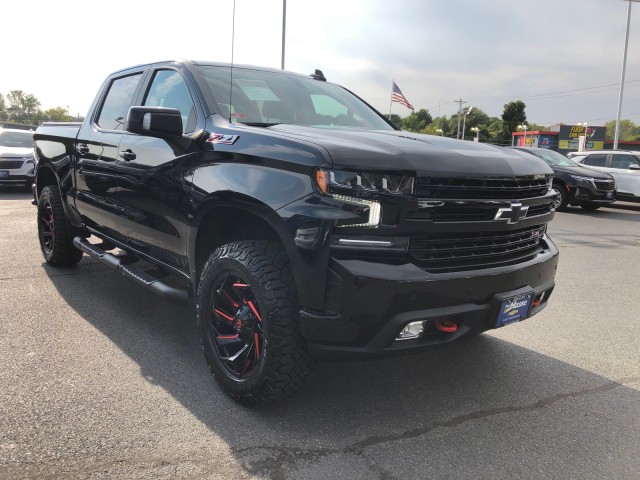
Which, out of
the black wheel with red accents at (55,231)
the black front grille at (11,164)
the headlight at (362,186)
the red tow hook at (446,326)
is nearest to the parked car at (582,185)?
the black wheel with red accents at (55,231)

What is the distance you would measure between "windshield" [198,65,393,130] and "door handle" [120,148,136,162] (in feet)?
2.53

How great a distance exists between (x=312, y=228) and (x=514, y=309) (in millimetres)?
1206

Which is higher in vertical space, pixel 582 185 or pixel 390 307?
pixel 582 185

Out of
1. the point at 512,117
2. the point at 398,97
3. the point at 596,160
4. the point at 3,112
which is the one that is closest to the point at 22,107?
the point at 3,112

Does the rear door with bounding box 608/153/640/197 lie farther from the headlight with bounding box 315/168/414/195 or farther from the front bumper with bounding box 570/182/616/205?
the headlight with bounding box 315/168/414/195

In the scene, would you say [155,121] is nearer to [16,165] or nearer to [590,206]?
[16,165]

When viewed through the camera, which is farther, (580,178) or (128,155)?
(580,178)

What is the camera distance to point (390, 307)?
2.39 meters

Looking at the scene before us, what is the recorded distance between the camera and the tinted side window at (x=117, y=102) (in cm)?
439

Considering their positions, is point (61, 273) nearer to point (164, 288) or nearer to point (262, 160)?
point (164, 288)

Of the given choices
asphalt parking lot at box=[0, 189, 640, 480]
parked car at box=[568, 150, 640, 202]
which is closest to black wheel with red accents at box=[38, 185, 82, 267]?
asphalt parking lot at box=[0, 189, 640, 480]

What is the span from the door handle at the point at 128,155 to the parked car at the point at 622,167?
546 inches

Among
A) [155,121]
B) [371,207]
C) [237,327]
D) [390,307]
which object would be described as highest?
[155,121]

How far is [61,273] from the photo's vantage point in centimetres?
562
